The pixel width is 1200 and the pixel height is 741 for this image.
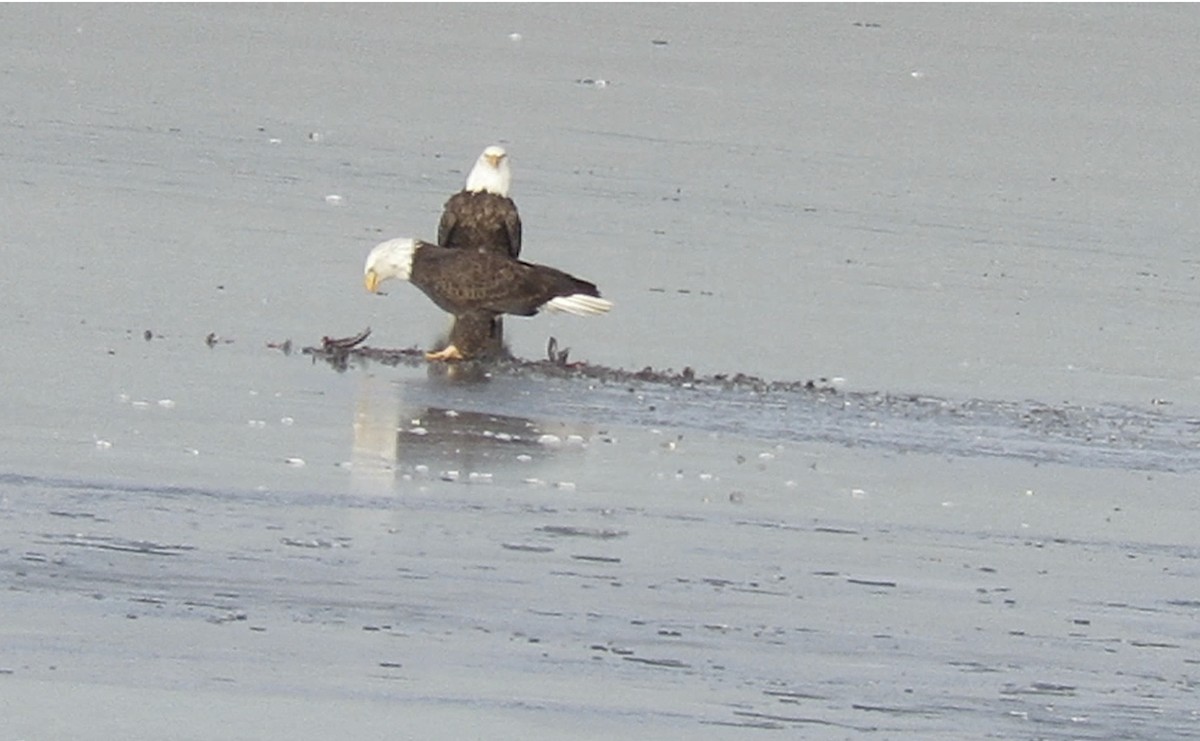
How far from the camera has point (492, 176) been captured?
12.8m

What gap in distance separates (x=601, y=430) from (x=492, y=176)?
300cm

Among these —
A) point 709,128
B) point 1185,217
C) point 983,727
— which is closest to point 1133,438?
point 983,727

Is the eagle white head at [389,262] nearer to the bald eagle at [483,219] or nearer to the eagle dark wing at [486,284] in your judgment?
the eagle dark wing at [486,284]

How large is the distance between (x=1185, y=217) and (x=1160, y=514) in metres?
8.53

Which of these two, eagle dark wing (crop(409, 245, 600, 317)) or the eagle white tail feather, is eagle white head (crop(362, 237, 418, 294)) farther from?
the eagle white tail feather

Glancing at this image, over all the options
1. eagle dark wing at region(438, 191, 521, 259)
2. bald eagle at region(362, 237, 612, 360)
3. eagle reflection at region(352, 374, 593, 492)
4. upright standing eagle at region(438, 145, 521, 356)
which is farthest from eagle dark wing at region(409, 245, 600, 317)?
eagle reflection at region(352, 374, 593, 492)

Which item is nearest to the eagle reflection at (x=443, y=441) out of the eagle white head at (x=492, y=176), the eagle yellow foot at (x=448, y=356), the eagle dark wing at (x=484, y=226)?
the eagle yellow foot at (x=448, y=356)

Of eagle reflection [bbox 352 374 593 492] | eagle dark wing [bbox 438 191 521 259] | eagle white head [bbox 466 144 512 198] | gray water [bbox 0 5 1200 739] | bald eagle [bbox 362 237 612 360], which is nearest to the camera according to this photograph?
gray water [bbox 0 5 1200 739]

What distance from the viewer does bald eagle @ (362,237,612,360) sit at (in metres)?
11.7

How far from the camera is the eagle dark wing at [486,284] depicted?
38.2ft

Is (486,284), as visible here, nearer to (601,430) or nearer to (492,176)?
(492,176)

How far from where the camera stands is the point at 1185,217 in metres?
17.6

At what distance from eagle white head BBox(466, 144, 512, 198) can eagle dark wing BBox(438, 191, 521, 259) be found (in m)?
0.03

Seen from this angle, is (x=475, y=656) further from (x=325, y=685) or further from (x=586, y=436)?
(x=586, y=436)
